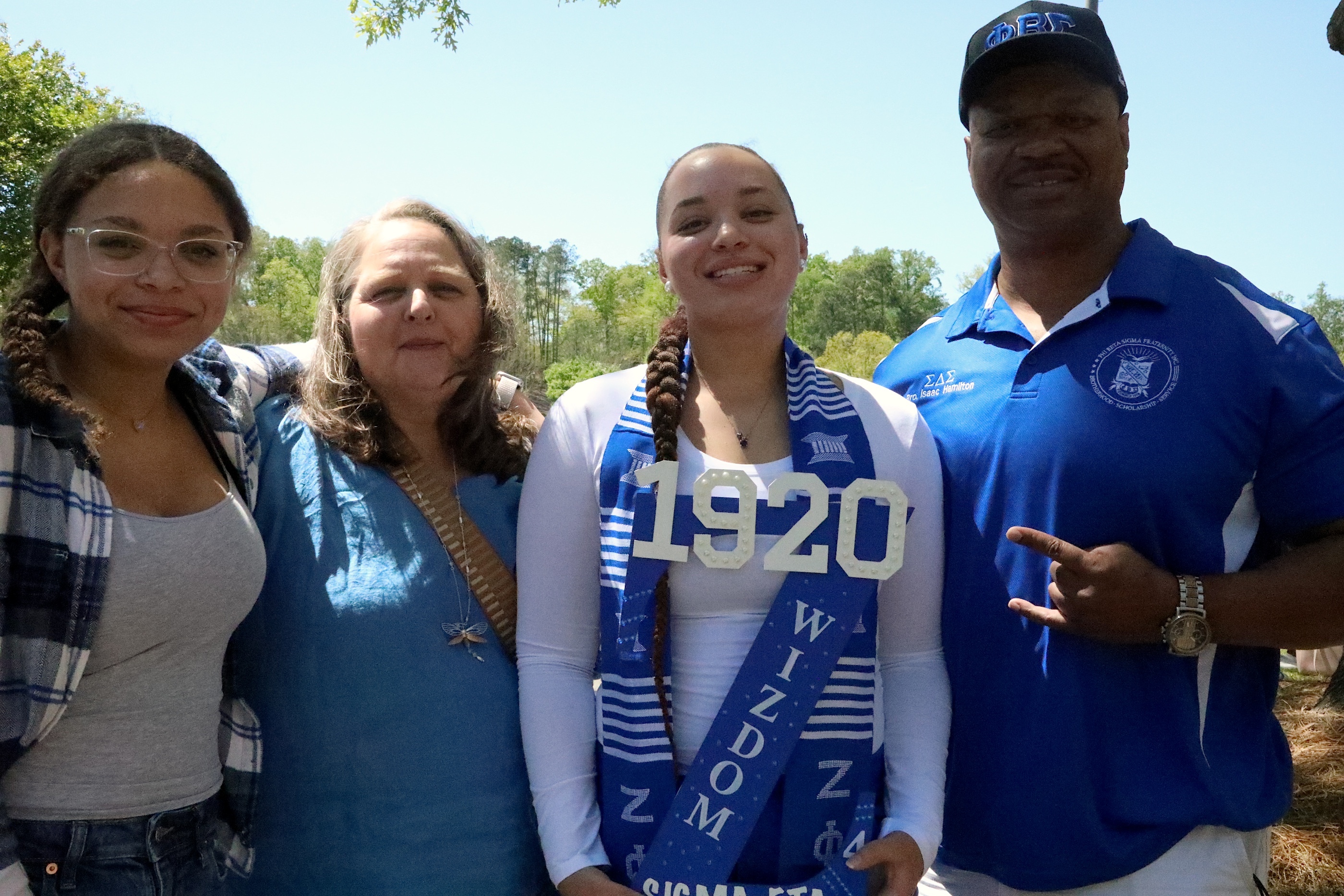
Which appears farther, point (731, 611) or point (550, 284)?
point (550, 284)

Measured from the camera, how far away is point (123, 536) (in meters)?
1.84

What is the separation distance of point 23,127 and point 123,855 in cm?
1871

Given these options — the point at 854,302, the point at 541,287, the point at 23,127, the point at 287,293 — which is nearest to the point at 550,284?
the point at 541,287

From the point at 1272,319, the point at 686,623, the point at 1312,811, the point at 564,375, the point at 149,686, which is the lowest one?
the point at 1312,811

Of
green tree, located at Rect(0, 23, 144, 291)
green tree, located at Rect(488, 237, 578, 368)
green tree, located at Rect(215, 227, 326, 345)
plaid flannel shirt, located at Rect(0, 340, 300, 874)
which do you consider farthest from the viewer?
green tree, located at Rect(488, 237, 578, 368)

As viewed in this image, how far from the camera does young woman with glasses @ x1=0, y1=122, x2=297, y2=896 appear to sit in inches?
67.8

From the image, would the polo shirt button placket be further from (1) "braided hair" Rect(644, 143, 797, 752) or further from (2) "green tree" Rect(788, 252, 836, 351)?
→ (2) "green tree" Rect(788, 252, 836, 351)

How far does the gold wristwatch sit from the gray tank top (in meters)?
1.83

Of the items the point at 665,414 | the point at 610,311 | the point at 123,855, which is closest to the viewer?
the point at 123,855

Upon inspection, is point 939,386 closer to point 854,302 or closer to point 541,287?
point 541,287

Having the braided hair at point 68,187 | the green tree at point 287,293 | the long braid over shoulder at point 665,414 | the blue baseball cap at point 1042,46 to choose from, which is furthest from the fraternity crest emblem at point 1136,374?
the green tree at point 287,293

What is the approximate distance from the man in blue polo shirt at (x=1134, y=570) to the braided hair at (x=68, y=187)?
171cm

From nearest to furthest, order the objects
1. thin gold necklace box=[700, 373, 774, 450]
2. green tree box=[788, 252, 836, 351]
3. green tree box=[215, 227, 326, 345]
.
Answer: thin gold necklace box=[700, 373, 774, 450] → green tree box=[215, 227, 326, 345] → green tree box=[788, 252, 836, 351]

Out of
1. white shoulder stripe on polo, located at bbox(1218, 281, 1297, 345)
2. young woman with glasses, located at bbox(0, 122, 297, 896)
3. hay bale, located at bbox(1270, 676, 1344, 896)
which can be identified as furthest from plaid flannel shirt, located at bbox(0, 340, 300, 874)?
hay bale, located at bbox(1270, 676, 1344, 896)
